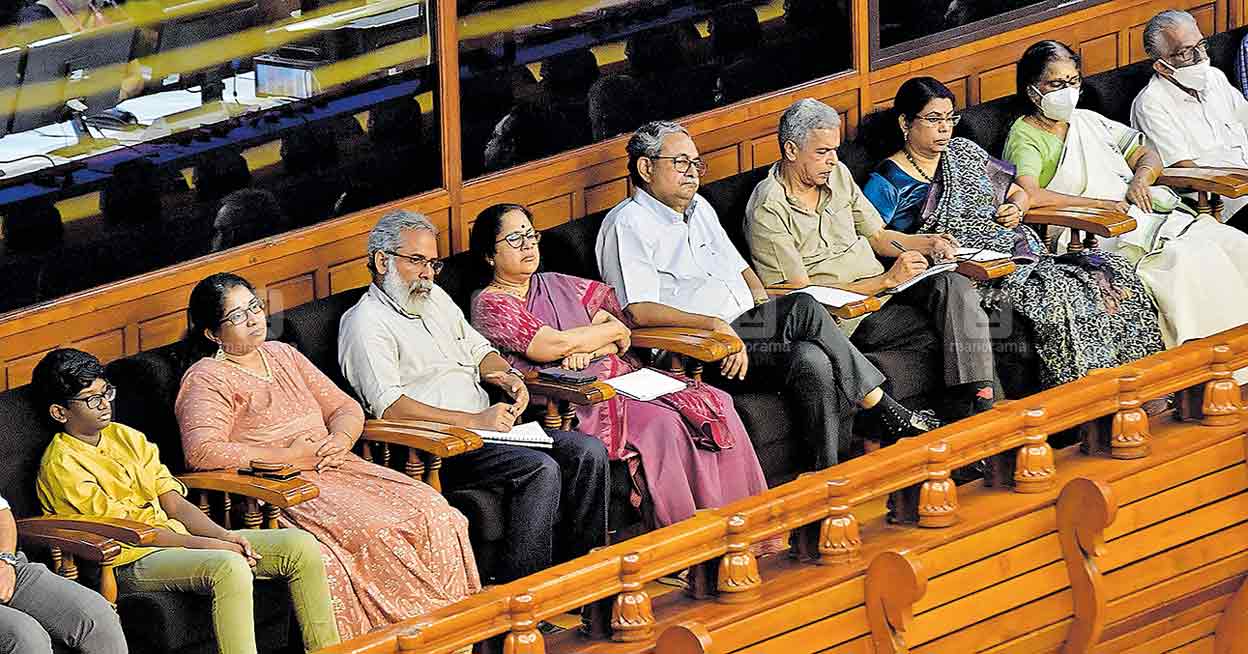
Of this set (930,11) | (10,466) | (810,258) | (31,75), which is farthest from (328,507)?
(930,11)

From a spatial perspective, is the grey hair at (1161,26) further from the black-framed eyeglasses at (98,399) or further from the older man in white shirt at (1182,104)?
the black-framed eyeglasses at (98,399)

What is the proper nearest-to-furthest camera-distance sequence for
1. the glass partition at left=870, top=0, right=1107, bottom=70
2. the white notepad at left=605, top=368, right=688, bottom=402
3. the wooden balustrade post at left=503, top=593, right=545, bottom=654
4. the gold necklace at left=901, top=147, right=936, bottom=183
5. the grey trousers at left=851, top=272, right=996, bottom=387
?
the wooden balustrade post at left=503, top=593, right=545, bottom=654 < the white notepad at left=605, top=368, right=688, bottom=402 < the grey trousers at left=851, top=272, right=996, bottom=387 < the gold necklace at left=901, top=147, right=936, bottom=183 < the glass partition at left=870, top=0, right=1107, bottom=70

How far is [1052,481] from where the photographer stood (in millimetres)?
4809

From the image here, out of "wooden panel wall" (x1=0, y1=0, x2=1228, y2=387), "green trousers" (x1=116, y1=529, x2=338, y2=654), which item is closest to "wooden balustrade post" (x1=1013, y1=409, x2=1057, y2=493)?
"green trousers" (x1=116, y1=529, x2=338, y2=654)

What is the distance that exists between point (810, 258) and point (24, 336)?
2.17 m

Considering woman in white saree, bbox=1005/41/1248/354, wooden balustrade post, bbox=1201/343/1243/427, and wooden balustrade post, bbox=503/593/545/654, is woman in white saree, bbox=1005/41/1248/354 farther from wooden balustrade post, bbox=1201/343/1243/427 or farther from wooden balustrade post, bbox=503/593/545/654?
wooden balustrade post, bbox=503/593/545/654

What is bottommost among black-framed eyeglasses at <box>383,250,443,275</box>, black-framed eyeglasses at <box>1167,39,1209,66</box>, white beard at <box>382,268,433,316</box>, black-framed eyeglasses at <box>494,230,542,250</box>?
white beard at <box>382,268,433,316</box>

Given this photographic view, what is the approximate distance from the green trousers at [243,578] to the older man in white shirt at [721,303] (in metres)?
1.44

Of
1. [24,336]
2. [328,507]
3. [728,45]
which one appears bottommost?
[328,507]

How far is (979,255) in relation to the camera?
255 inches

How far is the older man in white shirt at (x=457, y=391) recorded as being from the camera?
212 inches

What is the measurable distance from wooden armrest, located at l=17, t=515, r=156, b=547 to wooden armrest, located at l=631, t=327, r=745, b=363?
1585mm

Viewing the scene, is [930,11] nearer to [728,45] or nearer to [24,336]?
[728,45]

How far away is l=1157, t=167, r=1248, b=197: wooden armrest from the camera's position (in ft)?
22.8
